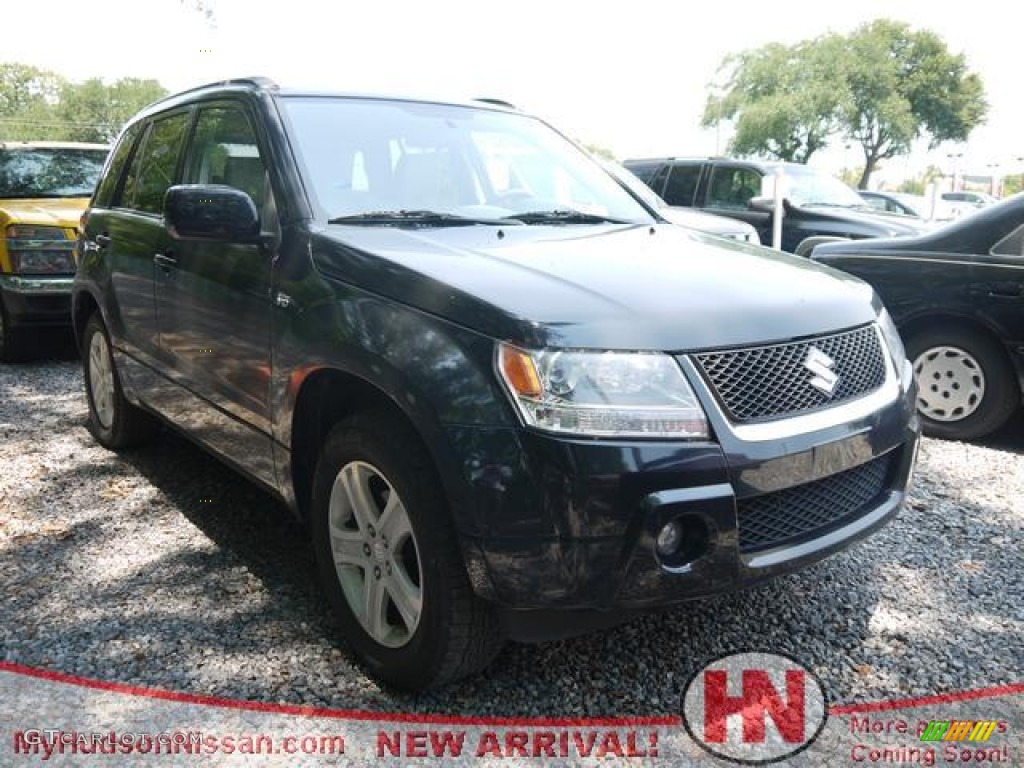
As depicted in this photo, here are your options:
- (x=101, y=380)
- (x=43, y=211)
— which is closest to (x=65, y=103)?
(x=43, y=211)

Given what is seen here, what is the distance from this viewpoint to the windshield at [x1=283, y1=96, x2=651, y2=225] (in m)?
3.07

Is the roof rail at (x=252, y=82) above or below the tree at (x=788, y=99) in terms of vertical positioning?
below

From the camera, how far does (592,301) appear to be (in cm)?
230

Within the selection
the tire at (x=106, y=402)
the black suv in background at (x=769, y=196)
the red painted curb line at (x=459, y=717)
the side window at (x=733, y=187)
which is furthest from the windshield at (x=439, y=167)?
the side window at (x=733, y=187)

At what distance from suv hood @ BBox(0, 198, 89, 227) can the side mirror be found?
460 cm

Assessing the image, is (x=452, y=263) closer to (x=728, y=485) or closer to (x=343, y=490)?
(x=343, y=490)

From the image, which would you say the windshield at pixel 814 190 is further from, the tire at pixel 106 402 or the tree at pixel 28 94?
the tree at pixel 28 94

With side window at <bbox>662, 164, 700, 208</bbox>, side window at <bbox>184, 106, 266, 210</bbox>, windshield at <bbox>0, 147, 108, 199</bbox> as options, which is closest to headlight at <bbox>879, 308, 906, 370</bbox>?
side window at <bbox>184, 106, 266, 210</bbox>

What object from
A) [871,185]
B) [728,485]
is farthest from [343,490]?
[871,185]

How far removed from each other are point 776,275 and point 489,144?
144 cm

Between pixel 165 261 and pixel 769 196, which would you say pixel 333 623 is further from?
pixel 769 196

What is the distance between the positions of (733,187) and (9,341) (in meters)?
8.01

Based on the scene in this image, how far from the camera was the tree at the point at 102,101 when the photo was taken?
52.6 metres

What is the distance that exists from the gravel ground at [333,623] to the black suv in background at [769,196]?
→ 19.9 feet
